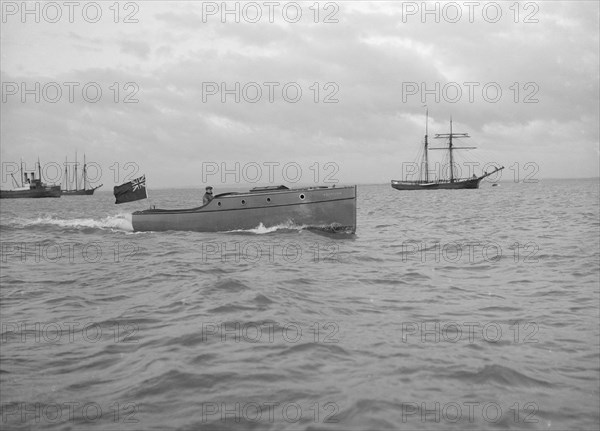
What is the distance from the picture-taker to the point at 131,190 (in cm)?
2261

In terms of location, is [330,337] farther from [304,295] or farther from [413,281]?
[413,281]

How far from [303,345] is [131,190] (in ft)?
59.3

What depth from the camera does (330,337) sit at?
272 inches

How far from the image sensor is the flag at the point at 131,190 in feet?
73.2

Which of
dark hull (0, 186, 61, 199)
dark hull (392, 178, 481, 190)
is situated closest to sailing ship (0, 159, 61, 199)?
dark hull (0, 186, 61, 199)

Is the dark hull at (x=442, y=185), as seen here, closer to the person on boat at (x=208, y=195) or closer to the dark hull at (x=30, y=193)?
the dark hull at (x=30, y=193)

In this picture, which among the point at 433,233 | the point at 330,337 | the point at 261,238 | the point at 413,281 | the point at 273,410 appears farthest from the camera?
the point at 433,233

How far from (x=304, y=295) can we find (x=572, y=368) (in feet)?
16.6

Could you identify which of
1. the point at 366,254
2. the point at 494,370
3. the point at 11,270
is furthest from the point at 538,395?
the point at 11,270

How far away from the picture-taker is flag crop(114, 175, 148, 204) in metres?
22.3

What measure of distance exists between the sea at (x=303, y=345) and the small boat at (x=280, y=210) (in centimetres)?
593

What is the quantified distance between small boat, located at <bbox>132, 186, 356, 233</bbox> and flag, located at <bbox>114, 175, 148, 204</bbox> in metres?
3.15

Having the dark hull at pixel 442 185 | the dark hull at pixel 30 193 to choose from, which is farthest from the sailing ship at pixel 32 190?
the dark hull at pixel 442 185

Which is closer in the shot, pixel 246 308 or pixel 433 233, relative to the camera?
pixel 246 308
